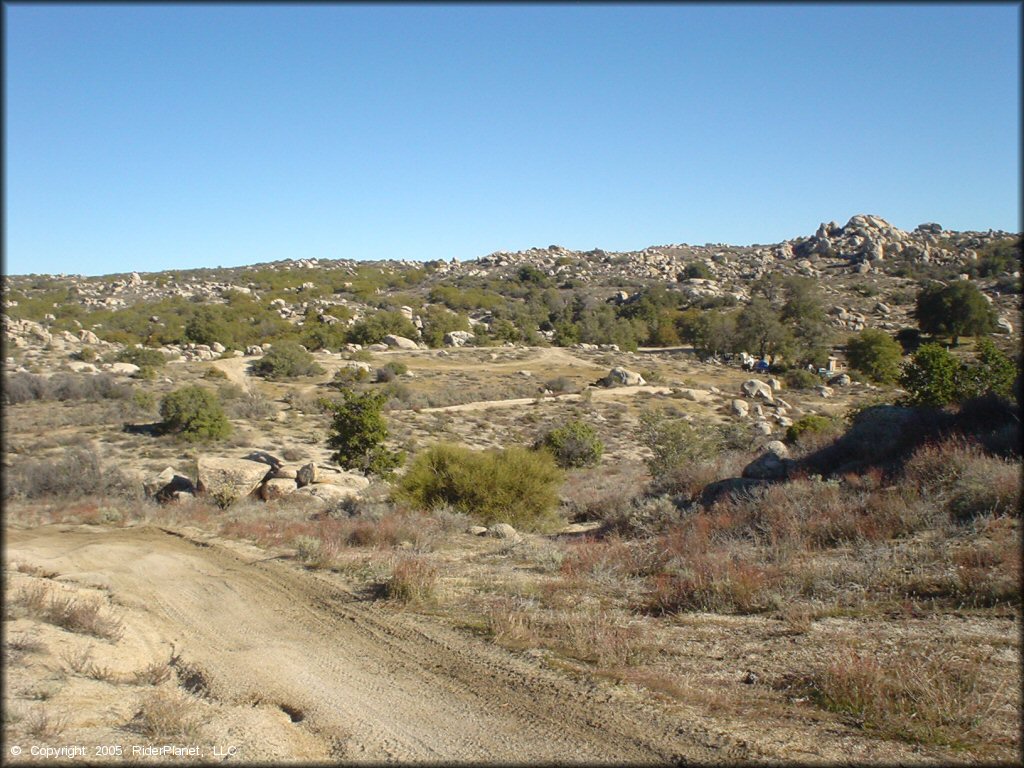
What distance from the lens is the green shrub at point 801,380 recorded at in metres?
46.8

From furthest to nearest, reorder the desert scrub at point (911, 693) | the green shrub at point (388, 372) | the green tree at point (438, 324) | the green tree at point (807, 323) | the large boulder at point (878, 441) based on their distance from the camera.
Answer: the green tree at point (438, 324)
the green tree at point (807, 323)
the green shrub at point (388, 372)
the large boulder at point (878, 441)
the desert scrub at point (911, 693)

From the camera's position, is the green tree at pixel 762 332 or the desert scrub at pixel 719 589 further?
the green tree at pixel 762 332

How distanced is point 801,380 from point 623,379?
13169mm

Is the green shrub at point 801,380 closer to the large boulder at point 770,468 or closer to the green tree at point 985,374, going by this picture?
the green tree at point 985,374

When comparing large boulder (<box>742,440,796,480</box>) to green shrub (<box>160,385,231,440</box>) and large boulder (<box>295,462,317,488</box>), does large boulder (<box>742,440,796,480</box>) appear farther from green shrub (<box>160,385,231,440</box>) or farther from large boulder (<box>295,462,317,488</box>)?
green shrub (<box>160,385,231,440</box>)

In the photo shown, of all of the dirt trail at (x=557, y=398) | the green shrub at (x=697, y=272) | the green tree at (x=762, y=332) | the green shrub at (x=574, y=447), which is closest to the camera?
the green shrub at (x=574, y=447)

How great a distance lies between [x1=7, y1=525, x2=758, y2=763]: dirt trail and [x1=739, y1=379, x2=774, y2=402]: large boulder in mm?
38277

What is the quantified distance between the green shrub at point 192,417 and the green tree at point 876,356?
41.7m

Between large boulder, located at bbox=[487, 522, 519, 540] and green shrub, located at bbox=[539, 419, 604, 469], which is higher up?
large boulder, located at bbox=[487, 522, 519, 540]

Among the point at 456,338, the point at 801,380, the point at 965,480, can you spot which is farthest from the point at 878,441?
the point at 456,338

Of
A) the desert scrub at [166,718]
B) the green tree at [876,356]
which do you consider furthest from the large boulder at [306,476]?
the green tree at [876,356]

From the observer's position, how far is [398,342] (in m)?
59.4

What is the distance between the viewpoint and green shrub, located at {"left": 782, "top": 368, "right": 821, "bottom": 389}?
153 feet

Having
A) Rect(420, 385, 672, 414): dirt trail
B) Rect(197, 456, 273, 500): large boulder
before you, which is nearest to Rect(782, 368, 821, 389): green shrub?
Rect(420, 385, 672, 414): dirt trail
